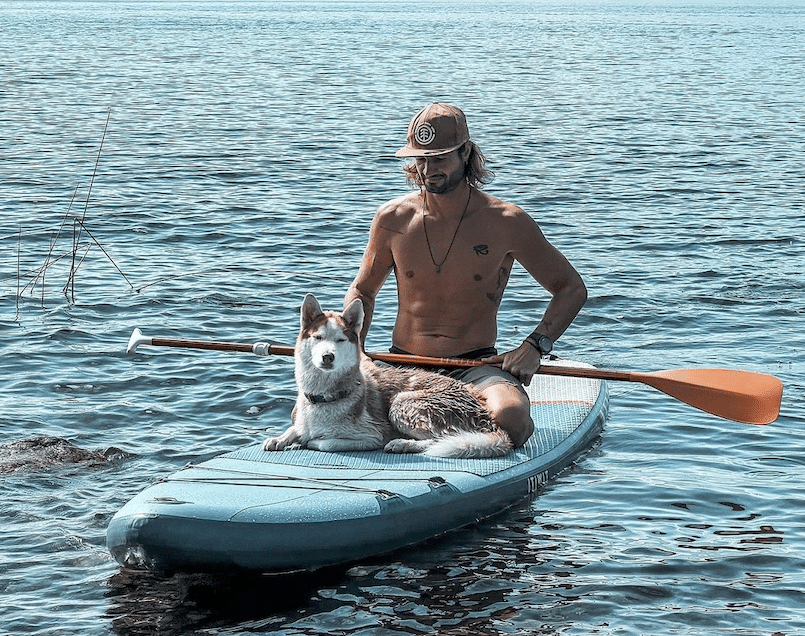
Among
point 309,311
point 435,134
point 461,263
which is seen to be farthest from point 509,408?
point 435,134

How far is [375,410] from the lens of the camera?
813 centimetres

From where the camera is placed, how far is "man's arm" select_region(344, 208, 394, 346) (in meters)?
8.57

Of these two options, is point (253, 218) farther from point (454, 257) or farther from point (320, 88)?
point (320, 88)

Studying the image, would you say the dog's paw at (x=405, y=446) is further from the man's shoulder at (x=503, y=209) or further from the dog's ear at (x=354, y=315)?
the man's shoulder at (x=503, y=209)

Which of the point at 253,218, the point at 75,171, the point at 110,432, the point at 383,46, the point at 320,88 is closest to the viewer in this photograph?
the point at 110,432

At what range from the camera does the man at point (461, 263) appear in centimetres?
819

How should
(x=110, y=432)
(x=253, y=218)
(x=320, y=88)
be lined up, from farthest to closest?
(x=320, y=88) → (x=253, y=218) → (x=110, y=432)

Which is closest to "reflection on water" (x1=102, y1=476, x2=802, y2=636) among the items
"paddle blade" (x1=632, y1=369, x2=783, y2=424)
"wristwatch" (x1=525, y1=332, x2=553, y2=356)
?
"paddle blade" (x1=632, y1=369, x2=783, y2=424)

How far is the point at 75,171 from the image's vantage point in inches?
827

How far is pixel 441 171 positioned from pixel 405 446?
5.79 feet

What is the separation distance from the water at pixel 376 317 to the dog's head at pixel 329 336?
1.21m

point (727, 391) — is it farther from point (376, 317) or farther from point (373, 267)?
point (376, 317)

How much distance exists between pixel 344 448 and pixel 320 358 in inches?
28.3

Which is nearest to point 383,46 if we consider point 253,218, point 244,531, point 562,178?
point 562,178
